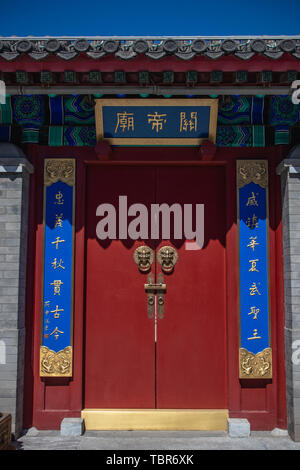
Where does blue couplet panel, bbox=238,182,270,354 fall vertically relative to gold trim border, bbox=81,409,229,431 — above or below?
above

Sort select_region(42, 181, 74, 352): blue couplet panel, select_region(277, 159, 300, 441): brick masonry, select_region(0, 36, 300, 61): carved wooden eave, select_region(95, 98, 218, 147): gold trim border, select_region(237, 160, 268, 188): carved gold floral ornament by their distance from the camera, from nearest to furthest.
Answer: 1. select_region(0, 36, 300, 61): carved wooden eave
2. select_region(277, 159, 300, 441): brick masonry
3. select_region(95, 98, 218, 147): gold trim border
4. select_region(42, 181, 74, 352): blue couplet panel
5. select_region(237, 160, 268, 188): carved gold floral ornament

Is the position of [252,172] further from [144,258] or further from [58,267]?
[58,267]

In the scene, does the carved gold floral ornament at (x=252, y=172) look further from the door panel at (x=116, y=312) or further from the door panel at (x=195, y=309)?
the door panel at (x=116, y=312)

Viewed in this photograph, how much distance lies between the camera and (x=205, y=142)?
479cm

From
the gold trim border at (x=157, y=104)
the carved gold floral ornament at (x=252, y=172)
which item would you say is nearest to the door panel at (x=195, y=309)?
the carved gold floral ornament at (x=252, y=172)

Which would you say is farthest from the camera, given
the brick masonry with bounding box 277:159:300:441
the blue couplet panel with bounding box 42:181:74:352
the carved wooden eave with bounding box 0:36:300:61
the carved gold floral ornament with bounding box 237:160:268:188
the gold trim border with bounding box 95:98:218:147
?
the carved gold floral ornament with bounding box 237:160:268:188

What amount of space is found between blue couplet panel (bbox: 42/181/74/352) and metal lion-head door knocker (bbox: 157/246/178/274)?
3.36 ft

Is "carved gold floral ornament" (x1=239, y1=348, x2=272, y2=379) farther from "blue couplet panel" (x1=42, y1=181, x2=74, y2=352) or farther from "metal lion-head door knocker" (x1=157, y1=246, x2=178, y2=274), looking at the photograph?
"blue couplet panel" (x1=42, y1=181, x2=74, y2=352)

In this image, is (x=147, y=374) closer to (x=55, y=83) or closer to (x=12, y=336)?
(x=12, y=336)

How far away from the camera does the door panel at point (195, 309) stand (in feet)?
15.9

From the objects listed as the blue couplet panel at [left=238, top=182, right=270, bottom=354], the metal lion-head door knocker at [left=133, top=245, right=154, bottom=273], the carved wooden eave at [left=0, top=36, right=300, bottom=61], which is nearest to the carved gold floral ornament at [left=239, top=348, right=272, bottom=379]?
the blue couplet panel at [left=238, top=182, right=270, bottom=354]

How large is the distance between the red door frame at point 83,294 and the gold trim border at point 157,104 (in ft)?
0.33

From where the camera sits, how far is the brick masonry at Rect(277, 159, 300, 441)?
4426 mm

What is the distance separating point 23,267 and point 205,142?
2441 millimetres
